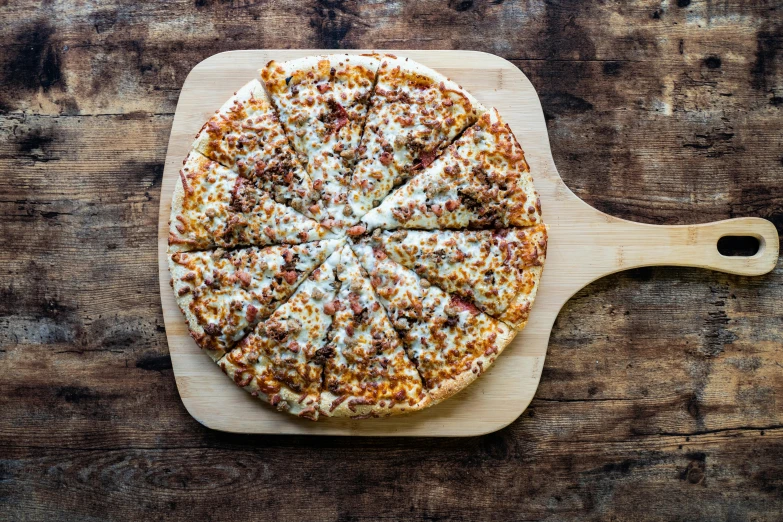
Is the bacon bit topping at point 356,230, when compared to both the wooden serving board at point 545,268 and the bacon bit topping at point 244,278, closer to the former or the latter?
the bacon bit topping at point 244,278

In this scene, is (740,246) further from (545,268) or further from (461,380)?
(461,380)

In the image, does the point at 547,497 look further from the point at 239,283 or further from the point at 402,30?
the point at 402,30

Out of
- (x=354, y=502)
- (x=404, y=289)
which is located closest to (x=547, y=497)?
(x=354, y=502)

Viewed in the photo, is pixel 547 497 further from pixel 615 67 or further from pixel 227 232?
pixel 615 67

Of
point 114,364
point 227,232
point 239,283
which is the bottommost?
point 114,364

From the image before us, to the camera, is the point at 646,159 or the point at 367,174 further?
the point at 646,159

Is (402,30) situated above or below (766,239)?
above
